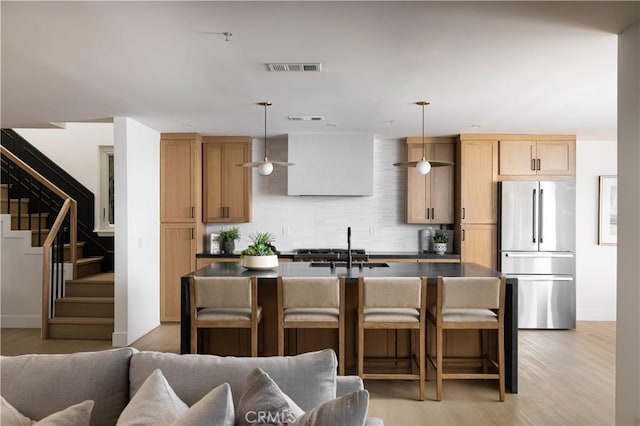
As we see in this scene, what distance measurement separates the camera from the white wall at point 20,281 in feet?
21.8

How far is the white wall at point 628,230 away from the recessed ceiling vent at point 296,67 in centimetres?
188

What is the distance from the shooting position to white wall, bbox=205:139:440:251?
731 centimetres

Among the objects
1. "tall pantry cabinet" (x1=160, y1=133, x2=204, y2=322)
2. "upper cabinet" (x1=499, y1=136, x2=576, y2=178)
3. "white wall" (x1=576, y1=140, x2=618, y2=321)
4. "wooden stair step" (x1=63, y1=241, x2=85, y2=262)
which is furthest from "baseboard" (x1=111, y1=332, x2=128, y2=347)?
"white wall" (x1=576, y1=140, x2=618, y2=321)

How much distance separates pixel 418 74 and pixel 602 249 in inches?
185

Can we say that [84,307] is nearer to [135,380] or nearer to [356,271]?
[356,271]

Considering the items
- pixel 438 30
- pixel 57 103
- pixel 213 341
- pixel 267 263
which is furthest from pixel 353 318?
pixel 57 103

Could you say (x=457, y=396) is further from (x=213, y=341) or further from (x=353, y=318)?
(x=213, y=341)

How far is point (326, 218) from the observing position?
7.35 metres

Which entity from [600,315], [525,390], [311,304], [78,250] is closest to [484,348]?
[525,390]

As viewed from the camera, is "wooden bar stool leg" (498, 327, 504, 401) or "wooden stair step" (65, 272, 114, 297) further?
"wooden stair step" (65, 272, 114, 297)

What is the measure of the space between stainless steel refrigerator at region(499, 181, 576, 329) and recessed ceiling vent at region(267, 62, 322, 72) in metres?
3.74

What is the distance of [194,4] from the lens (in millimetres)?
2604

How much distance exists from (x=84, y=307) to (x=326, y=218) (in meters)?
3.31

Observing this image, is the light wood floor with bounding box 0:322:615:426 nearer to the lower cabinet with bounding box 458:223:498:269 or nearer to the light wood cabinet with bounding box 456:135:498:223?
the lower cabinet with bounding box 458:223:498:269
